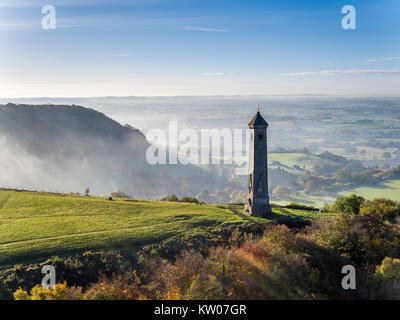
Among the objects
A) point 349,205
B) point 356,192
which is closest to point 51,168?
point 356,192

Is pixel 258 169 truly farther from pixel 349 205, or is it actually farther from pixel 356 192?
pixel 356 192

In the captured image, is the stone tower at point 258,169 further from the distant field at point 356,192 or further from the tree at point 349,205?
the distant field at point 356,192

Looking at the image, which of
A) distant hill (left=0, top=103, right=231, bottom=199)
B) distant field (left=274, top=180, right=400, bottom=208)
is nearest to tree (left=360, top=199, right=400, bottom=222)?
distant field (left=274, top=180, right=400, bottom=208)

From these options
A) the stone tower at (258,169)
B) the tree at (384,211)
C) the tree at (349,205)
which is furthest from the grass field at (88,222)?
the tree at (384,211)

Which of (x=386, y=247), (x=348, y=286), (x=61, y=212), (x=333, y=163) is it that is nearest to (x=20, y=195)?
(x=61, y=212)

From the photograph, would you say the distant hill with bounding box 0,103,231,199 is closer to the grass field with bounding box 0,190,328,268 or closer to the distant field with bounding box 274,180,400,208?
the distant field with bounding box 274,180,400,208

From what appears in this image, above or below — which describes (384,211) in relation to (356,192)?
above
